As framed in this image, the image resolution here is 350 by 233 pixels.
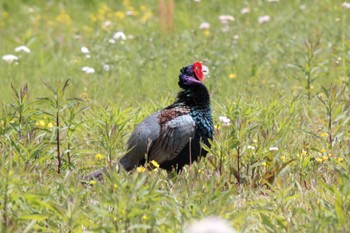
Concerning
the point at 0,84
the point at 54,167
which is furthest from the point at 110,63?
the point at 54,167

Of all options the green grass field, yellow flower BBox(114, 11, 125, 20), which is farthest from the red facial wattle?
yellow flower BBox(114, 11, 125, 20)

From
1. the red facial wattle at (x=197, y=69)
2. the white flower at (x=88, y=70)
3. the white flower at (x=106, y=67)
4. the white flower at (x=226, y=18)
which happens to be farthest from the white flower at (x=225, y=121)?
the white flower at (x=226, y=18)

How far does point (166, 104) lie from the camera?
23.2 feet

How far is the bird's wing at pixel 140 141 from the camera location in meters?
6.09

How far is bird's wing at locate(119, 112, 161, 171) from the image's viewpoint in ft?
20.0

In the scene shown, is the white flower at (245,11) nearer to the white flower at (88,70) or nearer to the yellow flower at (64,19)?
the yellow flower at (64,19)

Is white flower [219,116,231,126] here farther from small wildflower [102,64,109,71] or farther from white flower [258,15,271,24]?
white flower [258,15,271,24]

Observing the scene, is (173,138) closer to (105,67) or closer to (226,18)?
(105,67)

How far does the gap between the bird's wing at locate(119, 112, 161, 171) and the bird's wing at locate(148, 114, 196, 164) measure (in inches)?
2.0

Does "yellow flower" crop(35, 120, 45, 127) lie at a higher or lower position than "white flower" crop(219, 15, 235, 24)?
lower

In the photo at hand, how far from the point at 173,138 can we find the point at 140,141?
22cm

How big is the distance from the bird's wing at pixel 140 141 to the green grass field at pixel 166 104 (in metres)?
0.14

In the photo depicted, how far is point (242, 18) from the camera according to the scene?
1123 centimetres

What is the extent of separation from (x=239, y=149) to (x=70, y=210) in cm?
176
